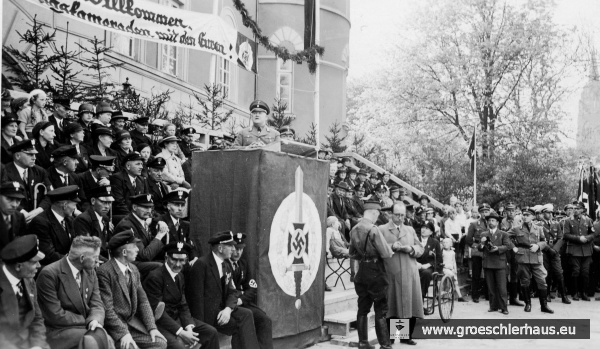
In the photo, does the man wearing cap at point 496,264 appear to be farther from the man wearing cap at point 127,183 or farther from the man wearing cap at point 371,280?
the man wearing cap at point 127,183

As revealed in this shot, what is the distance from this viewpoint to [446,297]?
1138cm

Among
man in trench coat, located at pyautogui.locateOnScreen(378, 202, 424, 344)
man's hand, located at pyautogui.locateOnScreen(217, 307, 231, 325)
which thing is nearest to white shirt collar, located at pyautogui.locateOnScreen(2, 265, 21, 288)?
man's hand, located at pyautogui.locateOnScreen(217, 307, 231, 325)

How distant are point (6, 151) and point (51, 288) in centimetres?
186

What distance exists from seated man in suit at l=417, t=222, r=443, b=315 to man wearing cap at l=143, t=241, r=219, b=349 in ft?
20.4

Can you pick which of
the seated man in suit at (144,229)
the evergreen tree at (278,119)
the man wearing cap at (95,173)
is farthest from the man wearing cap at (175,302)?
the evergreen tree at (278,119)

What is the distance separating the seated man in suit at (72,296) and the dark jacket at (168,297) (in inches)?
33.3

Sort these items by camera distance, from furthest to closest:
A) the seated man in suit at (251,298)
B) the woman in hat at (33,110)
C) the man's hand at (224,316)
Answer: the woman in hat at (33,110) < the seated man in suit at (251,298) < the man's hand at (224,316)

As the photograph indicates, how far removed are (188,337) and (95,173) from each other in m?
2.42

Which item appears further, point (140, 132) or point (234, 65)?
point (234, 65)

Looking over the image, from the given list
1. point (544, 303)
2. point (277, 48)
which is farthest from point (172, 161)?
point (277, 48)

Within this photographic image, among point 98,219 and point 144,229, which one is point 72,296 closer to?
point 98,219

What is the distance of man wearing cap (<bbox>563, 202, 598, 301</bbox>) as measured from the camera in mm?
15359

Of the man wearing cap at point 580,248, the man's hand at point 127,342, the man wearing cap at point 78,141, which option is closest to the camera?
the man's hand at point 127,342

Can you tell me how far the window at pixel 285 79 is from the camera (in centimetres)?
2467
